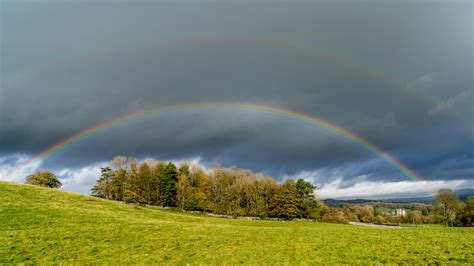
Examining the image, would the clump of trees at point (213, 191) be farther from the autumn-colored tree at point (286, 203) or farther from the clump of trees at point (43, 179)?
the clump of trees at point (43, 179)

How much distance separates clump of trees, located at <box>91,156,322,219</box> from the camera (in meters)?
91.9

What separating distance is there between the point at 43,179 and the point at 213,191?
63317 mm

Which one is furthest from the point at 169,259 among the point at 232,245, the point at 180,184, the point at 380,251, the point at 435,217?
the point at 435,217

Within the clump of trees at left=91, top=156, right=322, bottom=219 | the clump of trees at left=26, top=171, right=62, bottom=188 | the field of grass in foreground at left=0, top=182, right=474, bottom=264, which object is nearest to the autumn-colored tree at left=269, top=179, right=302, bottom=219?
the clump of trees at left=91, top=156, right=322, bottom=219

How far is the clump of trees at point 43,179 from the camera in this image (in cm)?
9422

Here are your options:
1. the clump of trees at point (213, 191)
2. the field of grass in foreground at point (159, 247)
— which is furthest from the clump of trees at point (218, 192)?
the field of grass in foreground at point (159, 247)

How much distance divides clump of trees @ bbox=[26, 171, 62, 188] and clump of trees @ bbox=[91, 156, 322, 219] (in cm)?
1747

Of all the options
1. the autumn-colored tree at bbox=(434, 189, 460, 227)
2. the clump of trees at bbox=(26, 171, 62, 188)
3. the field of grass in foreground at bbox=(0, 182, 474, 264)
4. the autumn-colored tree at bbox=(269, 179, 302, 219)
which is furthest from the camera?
the clump of trees at bbox=(26, 171, 62, 188)

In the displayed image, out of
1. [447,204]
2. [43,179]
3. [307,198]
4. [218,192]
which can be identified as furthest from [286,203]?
[43,179]

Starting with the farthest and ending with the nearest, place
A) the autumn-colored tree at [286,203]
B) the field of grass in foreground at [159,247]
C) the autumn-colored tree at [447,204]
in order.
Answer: the autumn-colored tree at [286,203], the autumn-colored tree at [447,204], the field of grass in foreground at [159,247]

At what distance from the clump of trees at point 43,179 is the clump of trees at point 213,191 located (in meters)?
17.5

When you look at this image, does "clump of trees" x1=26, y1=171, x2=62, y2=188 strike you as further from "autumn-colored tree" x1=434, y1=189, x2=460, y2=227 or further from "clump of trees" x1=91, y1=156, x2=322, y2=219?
"autumn-colored tree" x1=434, y1=189, x2=460, y2=227

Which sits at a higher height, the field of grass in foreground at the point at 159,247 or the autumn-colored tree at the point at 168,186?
the autumn-colored tree at the point at 168,186

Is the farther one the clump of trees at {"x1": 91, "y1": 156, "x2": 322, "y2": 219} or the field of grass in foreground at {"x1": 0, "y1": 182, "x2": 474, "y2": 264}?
the clump of trees at {"x1": 91, "y1": 156, "x2": 322, "y2": 219}
